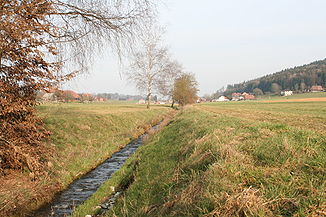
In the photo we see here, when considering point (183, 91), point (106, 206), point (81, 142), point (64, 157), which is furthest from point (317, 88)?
point (106, 206)

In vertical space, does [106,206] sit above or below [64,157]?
below

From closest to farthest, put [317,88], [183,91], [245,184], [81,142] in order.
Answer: [245,184], [81,142], [183,91], [317,88]

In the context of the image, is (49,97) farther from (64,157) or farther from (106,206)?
(106,206)

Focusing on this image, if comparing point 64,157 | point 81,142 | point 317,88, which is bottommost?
point 64,157

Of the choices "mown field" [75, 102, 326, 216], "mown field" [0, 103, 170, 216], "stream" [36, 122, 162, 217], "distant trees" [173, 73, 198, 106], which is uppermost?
"distant trees" [173, 73, 198, 106]

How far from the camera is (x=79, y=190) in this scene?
23.1ft

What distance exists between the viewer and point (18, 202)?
5.42 metres

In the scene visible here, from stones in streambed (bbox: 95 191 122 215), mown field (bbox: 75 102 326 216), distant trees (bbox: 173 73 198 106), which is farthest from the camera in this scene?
distant trees (bbox: 173 73 198 106)

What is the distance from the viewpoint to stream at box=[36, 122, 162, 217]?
569 centimetres

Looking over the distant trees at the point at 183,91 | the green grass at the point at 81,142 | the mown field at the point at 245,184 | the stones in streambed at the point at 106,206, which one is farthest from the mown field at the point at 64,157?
the distant trees at the point at 183,91

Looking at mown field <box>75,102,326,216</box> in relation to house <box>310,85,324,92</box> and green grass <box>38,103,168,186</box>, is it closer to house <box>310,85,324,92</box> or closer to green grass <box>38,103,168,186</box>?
green grass <box>38,103,168,186</box>

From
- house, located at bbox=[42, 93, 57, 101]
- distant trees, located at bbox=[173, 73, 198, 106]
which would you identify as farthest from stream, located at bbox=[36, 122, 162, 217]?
distant trees, located at bbox=[173, 73, 198, 106]

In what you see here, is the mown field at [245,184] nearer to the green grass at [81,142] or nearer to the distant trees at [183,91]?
the green grass at [81,142]

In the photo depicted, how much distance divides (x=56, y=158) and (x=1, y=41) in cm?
540
